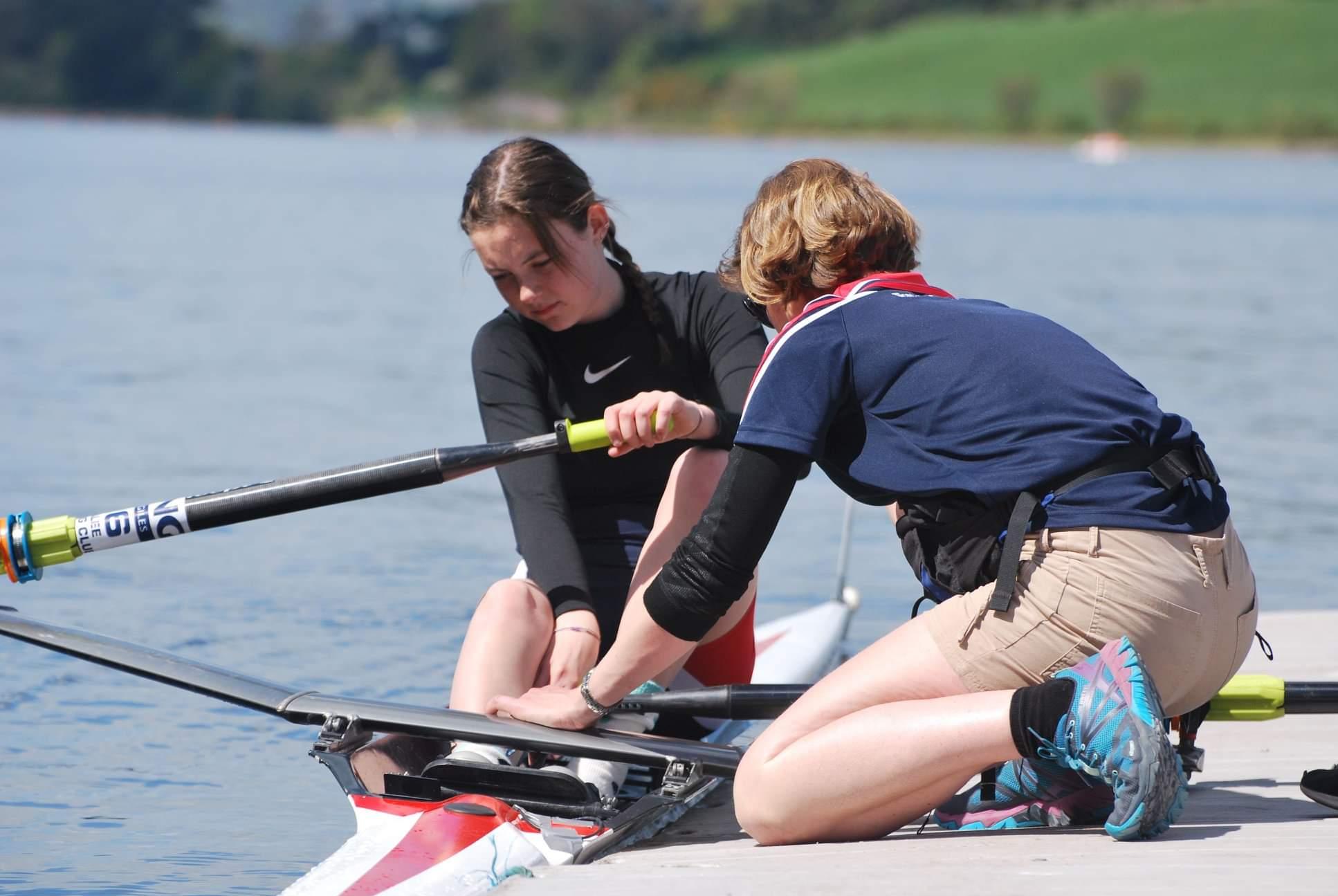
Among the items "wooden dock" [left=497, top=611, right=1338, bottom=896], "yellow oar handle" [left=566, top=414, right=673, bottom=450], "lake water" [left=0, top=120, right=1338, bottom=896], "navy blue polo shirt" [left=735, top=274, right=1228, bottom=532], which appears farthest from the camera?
"lake water" [left=0, top=120, right=1338, bottom=896]

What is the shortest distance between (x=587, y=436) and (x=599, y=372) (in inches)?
23.4

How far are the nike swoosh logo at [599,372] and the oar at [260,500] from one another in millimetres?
440

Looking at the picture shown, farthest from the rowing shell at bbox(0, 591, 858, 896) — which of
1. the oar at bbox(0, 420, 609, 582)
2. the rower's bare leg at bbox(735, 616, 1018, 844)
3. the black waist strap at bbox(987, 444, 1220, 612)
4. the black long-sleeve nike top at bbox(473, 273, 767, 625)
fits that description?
the black waist strap at bbox(987, 444, 1220, 612)

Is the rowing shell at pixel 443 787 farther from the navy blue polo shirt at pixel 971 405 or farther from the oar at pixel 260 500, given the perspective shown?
the navy blue polo shirt at pixel 971 405

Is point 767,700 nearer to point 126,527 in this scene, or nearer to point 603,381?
point 603,381

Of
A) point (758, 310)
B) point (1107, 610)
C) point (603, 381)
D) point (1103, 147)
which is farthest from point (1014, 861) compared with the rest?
point (1103, 147)

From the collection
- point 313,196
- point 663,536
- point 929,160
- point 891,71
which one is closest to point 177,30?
point 891,71

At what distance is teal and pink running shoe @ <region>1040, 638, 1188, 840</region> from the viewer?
271 centimetres

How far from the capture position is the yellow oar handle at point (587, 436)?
3395mm

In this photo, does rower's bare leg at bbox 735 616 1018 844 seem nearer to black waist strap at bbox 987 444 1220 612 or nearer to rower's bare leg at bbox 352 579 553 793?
black waist strap at bbox 987 444 1220 612

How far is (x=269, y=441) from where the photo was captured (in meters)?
9.99

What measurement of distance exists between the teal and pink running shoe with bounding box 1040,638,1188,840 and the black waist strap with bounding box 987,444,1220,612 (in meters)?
0.18

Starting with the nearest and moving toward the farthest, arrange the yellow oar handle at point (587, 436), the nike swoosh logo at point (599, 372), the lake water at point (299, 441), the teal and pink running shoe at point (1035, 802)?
the teal and pink running shoe at point (1035, 802) < the yellow oar handle at point (587, 436) < the nike swoosh logo at point (599, 372) < the lake water at point (299, 441)

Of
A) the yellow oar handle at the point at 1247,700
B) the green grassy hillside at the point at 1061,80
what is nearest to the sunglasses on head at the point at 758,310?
the yellow oar handle at the point at 1247,700
